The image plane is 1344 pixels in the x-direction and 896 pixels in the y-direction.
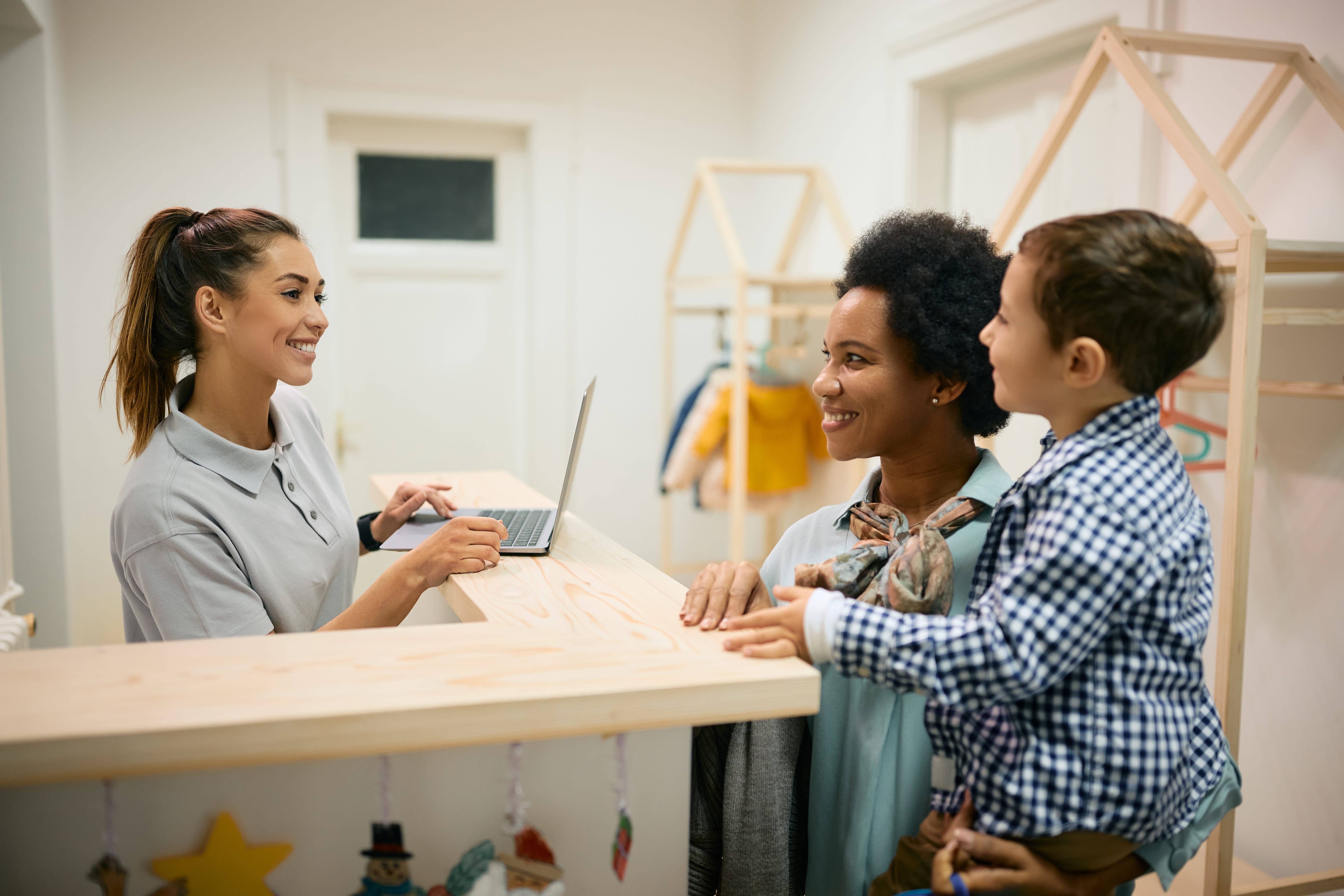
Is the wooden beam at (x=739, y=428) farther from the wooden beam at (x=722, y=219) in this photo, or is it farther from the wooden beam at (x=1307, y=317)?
the wooden beam at (x=1307, y=317)

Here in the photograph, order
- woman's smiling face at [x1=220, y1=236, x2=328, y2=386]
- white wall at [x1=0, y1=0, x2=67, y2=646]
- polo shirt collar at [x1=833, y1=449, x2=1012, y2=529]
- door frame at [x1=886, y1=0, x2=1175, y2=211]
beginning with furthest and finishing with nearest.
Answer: white wall at [x1=0, y1=0, x2=67, y2=646], door frame at [x1=886, y1=0, x2=1175, y2=211], woman's smiling face at [x1=220, y1=236, x2=328, y2=386], polo shirt collar at [x1=833, y1=449, x2=1012, y2=529]

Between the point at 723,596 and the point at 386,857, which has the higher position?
the point at 723,596

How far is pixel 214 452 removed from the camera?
4.45ft

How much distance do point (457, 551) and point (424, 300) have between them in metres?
2.69

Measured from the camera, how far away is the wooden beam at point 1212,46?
168 cm

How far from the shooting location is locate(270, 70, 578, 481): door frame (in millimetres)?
3443

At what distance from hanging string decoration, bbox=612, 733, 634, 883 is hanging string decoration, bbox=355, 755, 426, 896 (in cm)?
18

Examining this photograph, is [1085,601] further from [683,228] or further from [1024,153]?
[683,228]

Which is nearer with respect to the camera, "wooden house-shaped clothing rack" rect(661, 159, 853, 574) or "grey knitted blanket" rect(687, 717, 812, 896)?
"grey knitted blanket" rect(687, 717, 812, 896)

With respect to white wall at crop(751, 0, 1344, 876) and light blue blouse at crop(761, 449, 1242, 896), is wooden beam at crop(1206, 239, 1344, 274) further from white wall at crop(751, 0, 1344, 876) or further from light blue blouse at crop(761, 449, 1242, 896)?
light blue blouse at crop(761, 449, 1242, 896)

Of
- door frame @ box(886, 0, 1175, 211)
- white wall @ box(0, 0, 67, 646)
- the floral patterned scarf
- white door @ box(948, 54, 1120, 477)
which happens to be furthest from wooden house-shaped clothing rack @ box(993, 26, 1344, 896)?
white wall @ box(0, 0, 67, 646)

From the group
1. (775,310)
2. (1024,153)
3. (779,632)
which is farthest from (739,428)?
(779,632)

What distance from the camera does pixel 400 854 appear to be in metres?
0.83

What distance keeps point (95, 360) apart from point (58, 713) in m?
3.02
